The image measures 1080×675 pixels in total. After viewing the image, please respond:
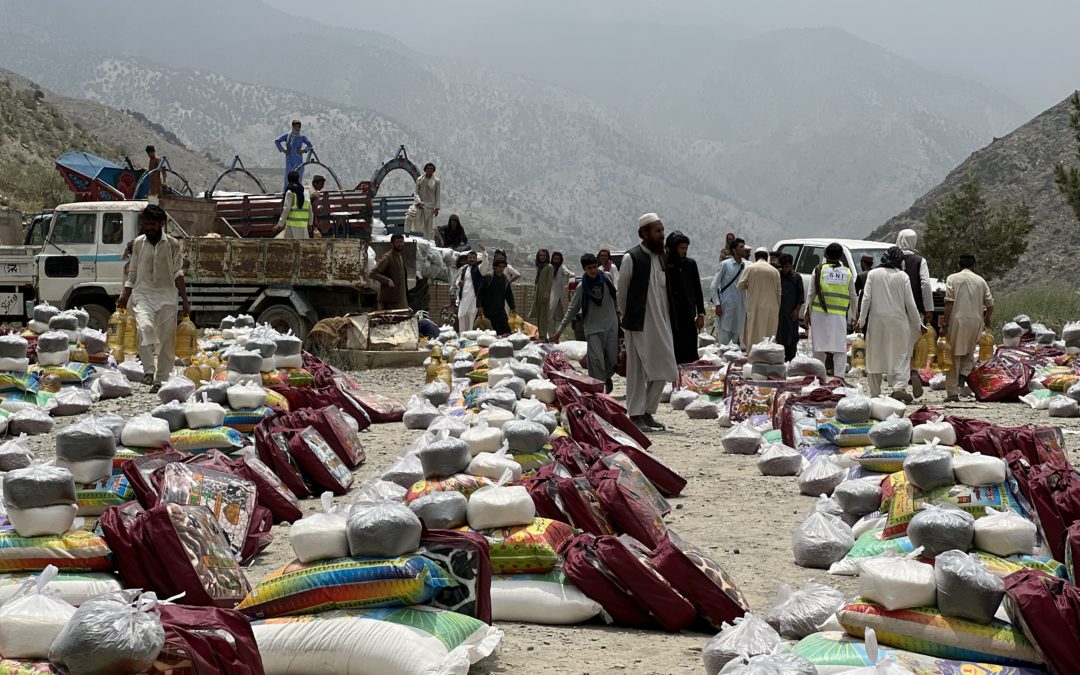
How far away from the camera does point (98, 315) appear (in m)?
15.1

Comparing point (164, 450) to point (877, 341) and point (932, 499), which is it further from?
point (877, 341)

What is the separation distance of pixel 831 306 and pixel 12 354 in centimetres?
723

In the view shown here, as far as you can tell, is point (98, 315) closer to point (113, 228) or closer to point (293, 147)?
point (113, 228)

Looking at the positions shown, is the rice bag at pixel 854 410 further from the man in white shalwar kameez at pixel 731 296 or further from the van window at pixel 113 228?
the van window at pixel 113 228

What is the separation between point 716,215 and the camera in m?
130

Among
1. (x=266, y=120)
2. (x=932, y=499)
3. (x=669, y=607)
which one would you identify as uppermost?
(x=266, y=120)

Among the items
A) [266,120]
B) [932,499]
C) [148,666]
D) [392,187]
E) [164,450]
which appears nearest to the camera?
[148,666]

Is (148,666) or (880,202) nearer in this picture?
(148,666)

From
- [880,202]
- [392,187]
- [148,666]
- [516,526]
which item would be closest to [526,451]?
[516,526]

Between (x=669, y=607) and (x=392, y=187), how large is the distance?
8413cm

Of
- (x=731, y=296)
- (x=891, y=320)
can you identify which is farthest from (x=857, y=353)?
(x=891, y=320)

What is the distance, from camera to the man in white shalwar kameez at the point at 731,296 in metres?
14.4

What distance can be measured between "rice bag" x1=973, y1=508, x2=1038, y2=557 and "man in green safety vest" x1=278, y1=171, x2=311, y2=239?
1330 cm

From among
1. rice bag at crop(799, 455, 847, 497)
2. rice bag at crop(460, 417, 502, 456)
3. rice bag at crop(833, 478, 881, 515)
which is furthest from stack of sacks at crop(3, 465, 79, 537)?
rice bag at crop(799, 455, 847, 497)
